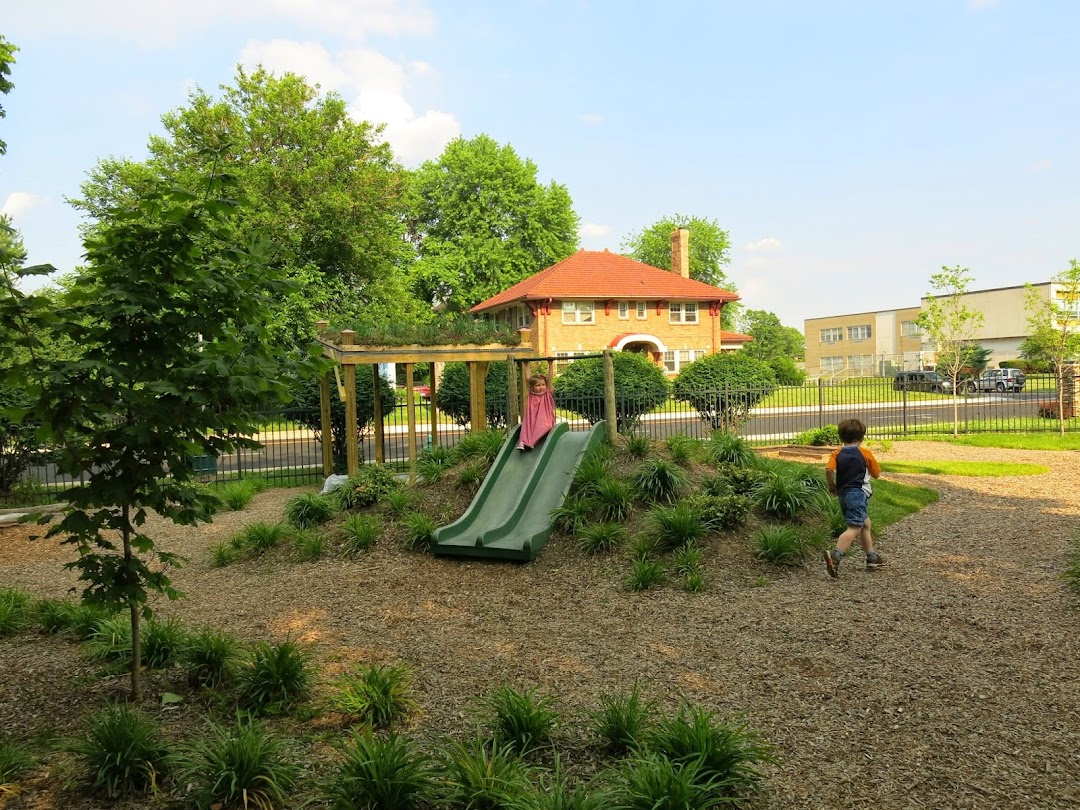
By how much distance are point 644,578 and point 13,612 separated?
509cm

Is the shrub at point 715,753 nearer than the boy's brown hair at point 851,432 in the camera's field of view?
Yes

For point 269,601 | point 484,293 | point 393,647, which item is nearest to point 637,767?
point 393,647

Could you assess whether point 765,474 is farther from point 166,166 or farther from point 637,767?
point 166,166

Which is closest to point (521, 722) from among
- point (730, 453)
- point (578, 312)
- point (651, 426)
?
point (730, 453)

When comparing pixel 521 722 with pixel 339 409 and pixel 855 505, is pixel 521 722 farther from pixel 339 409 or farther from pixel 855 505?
pixel 339 409

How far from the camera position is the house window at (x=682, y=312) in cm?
4281

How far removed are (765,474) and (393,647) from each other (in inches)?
203

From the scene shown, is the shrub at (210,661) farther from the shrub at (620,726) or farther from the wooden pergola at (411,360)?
the wooden pergola at (411,360)

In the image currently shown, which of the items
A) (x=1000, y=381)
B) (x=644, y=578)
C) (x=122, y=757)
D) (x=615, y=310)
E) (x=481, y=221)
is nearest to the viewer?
(x=122, y=757)

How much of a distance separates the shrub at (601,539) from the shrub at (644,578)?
2.80 feet

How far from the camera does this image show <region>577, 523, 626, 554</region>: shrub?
8227 mm

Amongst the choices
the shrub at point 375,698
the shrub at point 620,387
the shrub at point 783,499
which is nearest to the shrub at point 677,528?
the shrub at point 783,499

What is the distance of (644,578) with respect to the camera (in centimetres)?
723

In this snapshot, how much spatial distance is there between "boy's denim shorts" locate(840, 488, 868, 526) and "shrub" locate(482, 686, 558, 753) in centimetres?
424
